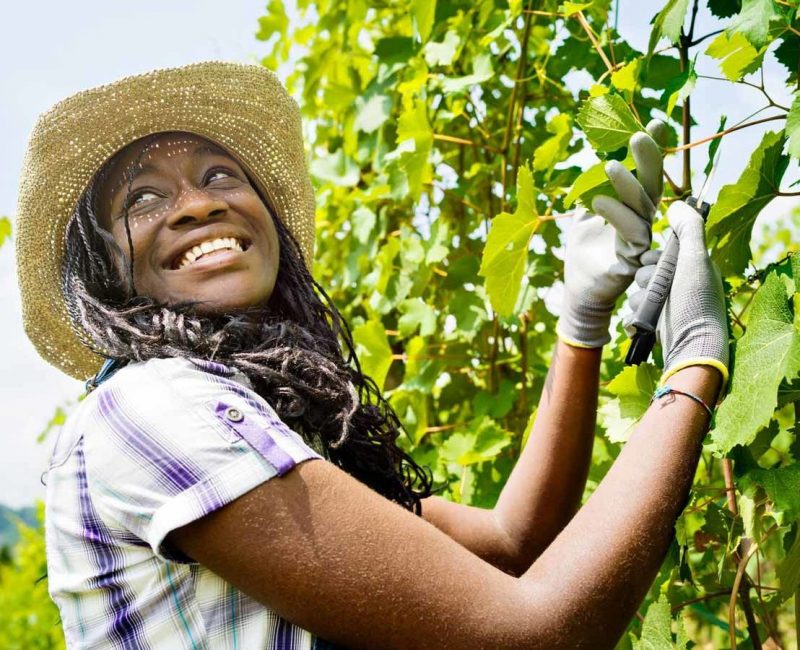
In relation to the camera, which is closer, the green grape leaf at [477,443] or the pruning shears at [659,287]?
the pruning shears at [659,287]

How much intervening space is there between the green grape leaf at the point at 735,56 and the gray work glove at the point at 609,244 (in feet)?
0.39

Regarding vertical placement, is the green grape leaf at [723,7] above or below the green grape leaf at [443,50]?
below

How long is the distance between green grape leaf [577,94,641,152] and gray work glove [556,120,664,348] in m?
0.04

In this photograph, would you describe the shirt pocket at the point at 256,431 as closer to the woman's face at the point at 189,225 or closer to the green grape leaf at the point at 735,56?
the woman's face at the point at 189,225

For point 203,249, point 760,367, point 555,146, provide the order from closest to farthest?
point 760,367
point 203,249
point 555,146

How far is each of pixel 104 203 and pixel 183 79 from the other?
0.28 meters

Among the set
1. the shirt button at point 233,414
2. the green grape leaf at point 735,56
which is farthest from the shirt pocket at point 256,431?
the green grape leaf at point 735,56

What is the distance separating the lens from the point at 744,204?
1.28m

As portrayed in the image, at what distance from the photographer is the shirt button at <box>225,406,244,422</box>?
48.8 inches

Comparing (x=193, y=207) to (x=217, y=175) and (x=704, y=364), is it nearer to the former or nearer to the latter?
(x=217, y=175)

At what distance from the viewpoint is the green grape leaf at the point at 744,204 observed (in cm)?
122

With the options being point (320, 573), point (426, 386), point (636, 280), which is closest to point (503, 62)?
point (426, 386)

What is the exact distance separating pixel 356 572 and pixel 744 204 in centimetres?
70

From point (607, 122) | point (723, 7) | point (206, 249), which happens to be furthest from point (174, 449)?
point (723, 7)
